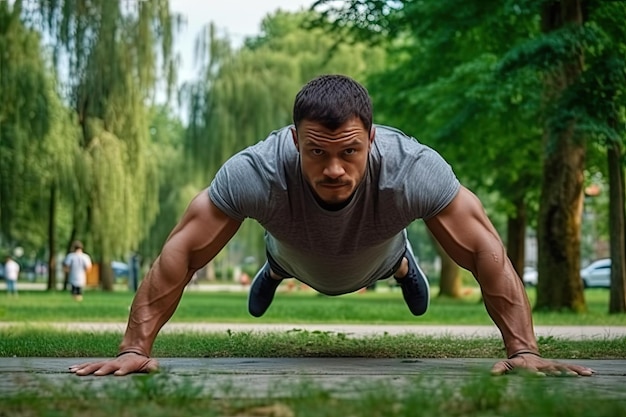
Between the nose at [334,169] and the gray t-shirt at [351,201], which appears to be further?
the gray t-shirt at [351,201]

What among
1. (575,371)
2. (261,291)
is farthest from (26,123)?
(575,371)

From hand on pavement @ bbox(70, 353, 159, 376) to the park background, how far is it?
1239cm

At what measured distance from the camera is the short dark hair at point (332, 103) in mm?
4746

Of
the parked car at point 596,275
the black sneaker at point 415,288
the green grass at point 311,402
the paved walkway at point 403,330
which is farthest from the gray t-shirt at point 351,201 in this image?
the parked car at point 596,275

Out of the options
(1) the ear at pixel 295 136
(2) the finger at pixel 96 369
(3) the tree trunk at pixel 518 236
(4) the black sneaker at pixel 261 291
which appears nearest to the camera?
(2) the finger at pixel 96 369

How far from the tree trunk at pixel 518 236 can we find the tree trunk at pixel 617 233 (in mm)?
10470

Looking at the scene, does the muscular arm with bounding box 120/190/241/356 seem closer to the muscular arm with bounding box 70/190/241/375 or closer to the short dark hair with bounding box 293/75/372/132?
the muscular arm with bounding box 70/190/241/375

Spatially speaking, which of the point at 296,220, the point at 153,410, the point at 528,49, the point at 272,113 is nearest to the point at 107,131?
the point at 272,113

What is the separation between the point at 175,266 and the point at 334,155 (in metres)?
1.04

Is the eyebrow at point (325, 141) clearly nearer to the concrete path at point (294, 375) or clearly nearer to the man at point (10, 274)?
the concrete path at point (294, 375)

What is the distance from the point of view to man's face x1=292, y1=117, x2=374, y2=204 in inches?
188

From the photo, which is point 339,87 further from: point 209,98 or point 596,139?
point 209,98

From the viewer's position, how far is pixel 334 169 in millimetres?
4848

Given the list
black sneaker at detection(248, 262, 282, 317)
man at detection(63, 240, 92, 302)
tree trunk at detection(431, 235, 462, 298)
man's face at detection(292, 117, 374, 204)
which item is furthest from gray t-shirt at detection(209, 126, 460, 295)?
tree trunk at detection(431, 235, 462, 298)
